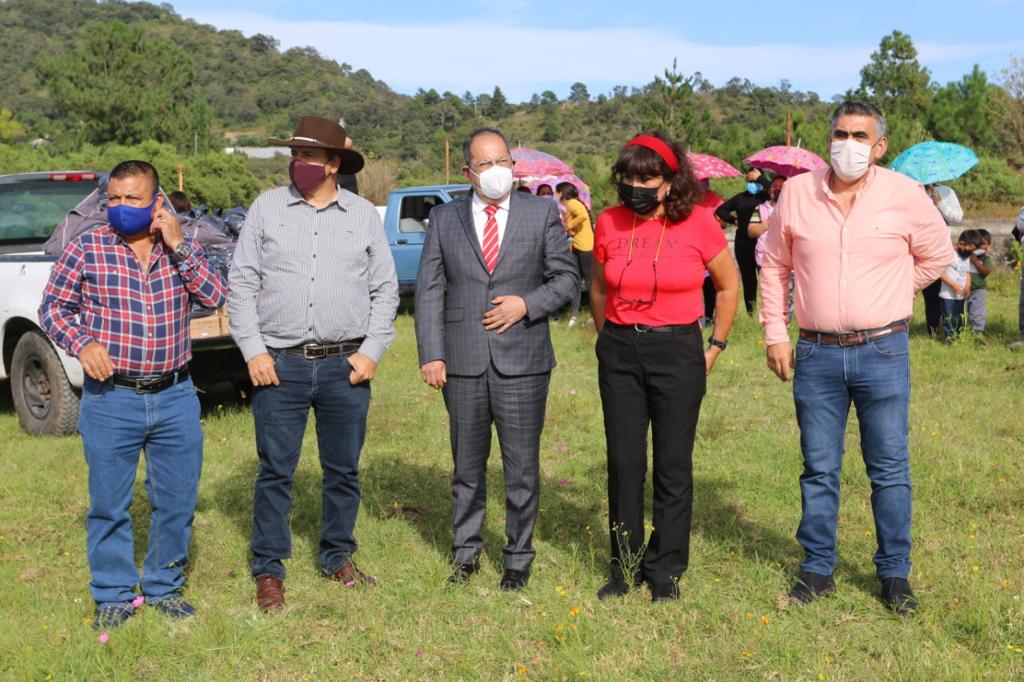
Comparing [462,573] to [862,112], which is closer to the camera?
[862,112]

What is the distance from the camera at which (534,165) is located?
15.8 meters

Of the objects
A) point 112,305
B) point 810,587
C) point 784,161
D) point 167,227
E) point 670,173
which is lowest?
point 810,587

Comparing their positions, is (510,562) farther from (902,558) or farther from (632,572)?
(902,558)

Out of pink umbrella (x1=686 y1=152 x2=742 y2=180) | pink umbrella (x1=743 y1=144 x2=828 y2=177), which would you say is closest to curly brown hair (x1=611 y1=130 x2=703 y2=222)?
pink umbrella (x1=743 y1=144 x2=828 y2=177)

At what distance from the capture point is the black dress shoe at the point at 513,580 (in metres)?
4.63

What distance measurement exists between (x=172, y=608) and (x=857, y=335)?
3.18 m

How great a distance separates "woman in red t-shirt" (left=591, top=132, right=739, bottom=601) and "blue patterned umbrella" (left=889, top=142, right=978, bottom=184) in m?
4.77

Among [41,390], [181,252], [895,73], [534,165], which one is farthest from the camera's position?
[895,73]

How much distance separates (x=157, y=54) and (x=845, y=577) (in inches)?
2776

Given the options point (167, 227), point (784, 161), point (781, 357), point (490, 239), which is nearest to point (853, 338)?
point (781, 357)

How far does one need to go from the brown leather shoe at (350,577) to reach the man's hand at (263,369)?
102 centimetres

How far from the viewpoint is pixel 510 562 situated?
4.69 metres

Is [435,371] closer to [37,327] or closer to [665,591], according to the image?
[665,591]

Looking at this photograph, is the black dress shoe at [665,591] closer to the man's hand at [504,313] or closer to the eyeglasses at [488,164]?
the man's hand at [504,313]
